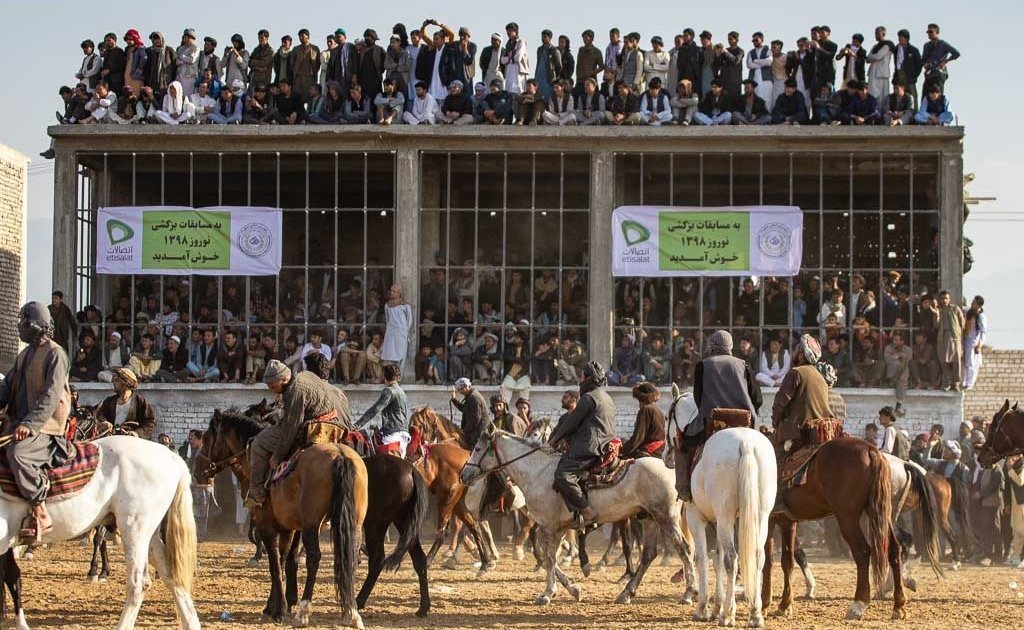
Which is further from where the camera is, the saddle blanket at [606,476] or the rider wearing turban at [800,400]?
the saddle blanket at [606,476]

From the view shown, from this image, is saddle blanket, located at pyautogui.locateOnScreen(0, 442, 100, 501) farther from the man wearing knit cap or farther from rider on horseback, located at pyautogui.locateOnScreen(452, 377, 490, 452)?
rider on horseback, located at pyautogui.locateOnScreen(452, 377, 490, 452)

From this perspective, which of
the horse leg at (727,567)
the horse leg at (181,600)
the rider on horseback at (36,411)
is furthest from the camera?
the horse leg at (727,567)

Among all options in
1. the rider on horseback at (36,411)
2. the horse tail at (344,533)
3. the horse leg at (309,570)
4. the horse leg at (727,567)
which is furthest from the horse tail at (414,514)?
the rider on horseback at (36,411)

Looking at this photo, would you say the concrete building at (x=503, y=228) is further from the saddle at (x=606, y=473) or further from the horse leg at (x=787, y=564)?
the horse leg at (x=787, y=564)

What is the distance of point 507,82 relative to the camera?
85.0 ft

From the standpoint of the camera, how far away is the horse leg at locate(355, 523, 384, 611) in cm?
1362

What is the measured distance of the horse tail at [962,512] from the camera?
21.2m

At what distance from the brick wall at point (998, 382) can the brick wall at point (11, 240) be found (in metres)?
21.3

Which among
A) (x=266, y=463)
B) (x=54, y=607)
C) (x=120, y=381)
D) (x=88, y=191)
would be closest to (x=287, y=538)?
(x=266, y=463)

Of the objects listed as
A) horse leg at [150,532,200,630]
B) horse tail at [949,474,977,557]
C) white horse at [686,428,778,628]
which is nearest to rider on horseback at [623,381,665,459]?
white horse at [686,428,778,628]

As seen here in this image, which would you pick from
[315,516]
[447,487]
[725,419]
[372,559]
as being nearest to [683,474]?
[725,419]

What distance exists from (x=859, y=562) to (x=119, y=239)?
1604cm

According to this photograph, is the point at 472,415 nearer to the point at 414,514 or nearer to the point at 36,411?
the point at 414,514

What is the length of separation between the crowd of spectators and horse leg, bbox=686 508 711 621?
12.8m
